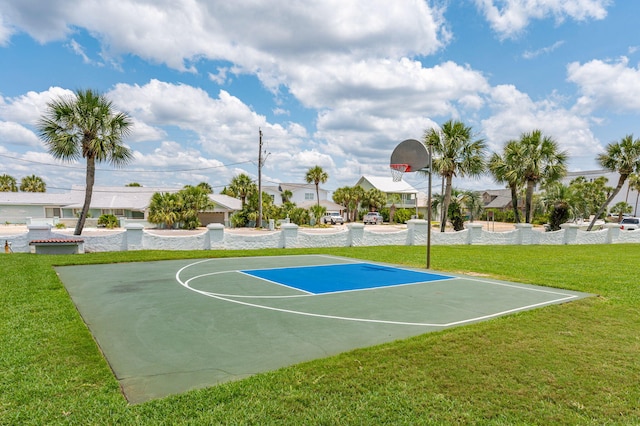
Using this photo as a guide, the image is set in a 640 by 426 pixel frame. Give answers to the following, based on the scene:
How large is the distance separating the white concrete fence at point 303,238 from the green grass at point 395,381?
11377mm

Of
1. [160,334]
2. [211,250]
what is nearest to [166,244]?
[211,250]

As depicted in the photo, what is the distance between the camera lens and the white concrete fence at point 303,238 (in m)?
17.7

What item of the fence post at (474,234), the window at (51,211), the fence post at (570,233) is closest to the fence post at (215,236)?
the fence post at (474,234)

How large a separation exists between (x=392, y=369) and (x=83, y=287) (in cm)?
851

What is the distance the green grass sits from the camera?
3609 mm

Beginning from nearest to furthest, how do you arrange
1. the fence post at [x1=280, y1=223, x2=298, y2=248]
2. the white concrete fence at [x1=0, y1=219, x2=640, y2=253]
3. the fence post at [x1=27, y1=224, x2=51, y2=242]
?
the fence post at [x1=27, y1=224, x2=51, y2=242] → the white concrete fence at [x1=0, y1=219, x2=640, y2=253] → the fence post at [x1=280, y1=223, x2=298, y2=248]

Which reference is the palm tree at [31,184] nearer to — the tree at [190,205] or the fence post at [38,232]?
the tree at [190,205]

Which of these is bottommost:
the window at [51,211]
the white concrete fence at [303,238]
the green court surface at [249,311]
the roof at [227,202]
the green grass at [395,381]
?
the green court surface at [249,311]

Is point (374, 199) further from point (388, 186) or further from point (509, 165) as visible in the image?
point (509, 165)

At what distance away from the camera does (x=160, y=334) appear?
20.0ft

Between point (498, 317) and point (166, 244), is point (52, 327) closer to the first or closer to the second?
point (498, 317)

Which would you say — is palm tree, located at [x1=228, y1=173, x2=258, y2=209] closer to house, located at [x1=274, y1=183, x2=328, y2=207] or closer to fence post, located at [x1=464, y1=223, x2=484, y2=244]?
house, located at [x1=274, y1=183, x2=328, y2=207]

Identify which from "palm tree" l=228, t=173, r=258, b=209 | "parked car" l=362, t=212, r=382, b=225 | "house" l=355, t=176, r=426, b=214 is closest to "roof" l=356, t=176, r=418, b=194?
"house" l=355, t=176, r=426, b=214

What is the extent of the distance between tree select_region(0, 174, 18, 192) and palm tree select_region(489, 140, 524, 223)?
242ft
